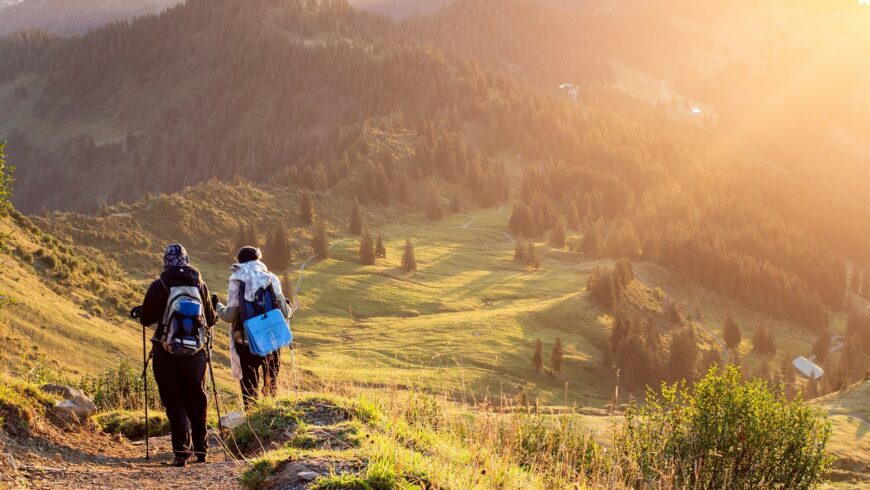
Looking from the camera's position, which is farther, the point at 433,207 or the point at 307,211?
the point at 433,207

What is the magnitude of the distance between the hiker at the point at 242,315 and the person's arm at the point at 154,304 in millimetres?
1599

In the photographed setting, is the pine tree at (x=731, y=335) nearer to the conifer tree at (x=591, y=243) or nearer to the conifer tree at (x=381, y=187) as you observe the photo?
the conifer tree at (x=591, y=243)

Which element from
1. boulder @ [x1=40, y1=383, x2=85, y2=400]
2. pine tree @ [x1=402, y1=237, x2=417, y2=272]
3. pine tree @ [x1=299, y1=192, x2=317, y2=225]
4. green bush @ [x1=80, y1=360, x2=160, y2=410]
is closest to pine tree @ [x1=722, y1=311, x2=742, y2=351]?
pine tree @ [x1=402, y1=237, x2=417, y2=272]

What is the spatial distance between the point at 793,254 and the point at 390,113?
10159 cm

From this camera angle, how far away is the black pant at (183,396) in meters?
13.3

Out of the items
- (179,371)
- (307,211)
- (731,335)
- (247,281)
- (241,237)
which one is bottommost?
(731,335)

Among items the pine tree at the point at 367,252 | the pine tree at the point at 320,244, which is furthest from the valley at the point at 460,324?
the pine tree at the point at 367,252

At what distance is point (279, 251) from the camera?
99.9 m

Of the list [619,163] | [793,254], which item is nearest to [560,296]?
[793,254]

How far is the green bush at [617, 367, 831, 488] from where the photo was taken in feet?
68.1

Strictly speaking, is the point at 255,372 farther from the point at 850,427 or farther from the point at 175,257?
the point at 850,427

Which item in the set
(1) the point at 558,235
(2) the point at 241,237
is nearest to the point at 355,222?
(2) the point at 241,237

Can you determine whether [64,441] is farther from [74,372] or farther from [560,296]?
[560,296]

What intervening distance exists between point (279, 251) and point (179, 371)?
88.0 meters
